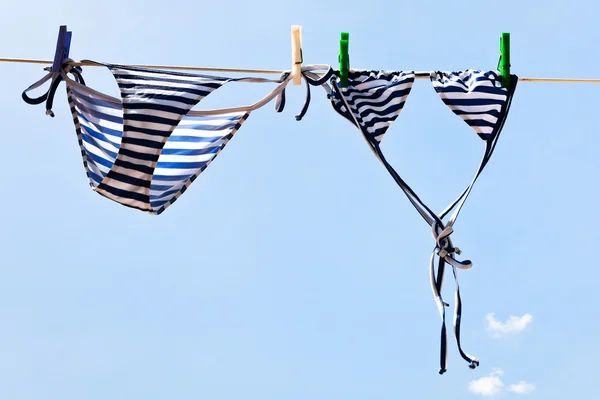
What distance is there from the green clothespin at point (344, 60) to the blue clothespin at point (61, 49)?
1.58 meters

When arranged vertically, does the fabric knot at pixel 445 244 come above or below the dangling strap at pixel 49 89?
below

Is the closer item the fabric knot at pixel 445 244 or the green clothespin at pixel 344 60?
the fabric knot at pixel 445 244

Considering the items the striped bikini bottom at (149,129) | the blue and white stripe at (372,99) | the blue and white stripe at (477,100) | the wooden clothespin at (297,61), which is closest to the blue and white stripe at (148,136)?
the striped bikini bottom at (149,129)

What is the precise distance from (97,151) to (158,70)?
23.3 inches

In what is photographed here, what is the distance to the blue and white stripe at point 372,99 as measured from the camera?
179 inches

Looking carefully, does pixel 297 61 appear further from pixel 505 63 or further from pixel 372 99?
pixel 505 63

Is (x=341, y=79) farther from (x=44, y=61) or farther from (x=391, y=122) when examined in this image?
(x=44, y=61)

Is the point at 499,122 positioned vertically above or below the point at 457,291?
above

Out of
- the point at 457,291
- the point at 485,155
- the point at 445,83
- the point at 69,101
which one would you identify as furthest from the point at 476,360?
the point at 69,101

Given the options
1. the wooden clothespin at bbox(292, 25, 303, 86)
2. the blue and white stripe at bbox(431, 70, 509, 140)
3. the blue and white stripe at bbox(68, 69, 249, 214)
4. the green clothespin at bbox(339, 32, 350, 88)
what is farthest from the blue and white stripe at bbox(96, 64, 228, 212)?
the blue and white stripe at bbox(431, 70, 509, 140)

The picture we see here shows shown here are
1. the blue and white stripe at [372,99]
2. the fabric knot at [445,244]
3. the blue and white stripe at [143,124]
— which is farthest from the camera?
the blue and white stripe at [372,99]

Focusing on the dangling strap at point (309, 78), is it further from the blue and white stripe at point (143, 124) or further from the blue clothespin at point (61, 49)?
the blue clothespin at point (61, 49)

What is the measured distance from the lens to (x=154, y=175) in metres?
4.50

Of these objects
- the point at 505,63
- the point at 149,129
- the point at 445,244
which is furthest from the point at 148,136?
the point at 505,63
